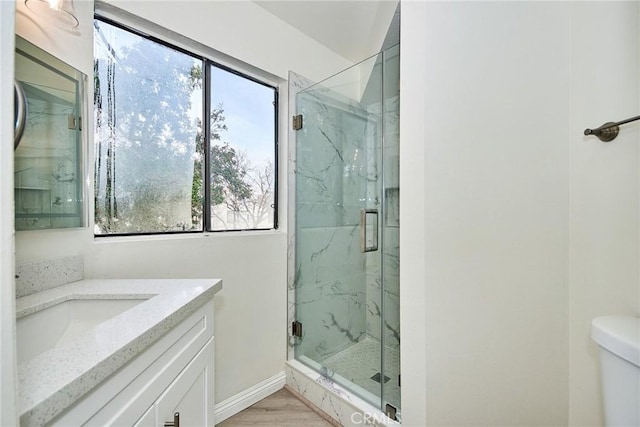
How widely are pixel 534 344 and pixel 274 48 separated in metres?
2.18

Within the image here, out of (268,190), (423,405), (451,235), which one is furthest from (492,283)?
(268,190)

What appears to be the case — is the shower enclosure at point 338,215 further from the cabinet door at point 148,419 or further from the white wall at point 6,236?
the white wall at point 6,236

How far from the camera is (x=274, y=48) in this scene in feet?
6.18

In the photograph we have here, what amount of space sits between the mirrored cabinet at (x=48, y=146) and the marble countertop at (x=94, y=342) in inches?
11.4

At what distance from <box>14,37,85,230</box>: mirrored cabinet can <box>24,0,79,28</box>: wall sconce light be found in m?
0.15

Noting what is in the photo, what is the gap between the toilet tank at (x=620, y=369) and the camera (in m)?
0.82

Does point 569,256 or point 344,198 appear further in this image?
point 344,198

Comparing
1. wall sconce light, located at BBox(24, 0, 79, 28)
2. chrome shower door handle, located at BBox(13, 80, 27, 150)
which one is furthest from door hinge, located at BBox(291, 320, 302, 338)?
wall sconce light, located at BBox(24, 0, 79, 28)

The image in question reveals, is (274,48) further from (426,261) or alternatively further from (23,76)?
(426,261)

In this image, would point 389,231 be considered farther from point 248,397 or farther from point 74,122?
point 74,122

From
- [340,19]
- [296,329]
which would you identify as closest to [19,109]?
[296,329]

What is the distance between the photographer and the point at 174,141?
1.52m

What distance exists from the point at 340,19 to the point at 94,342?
2.20 meters

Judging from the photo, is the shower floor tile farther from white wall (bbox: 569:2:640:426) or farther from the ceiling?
the ceiling
